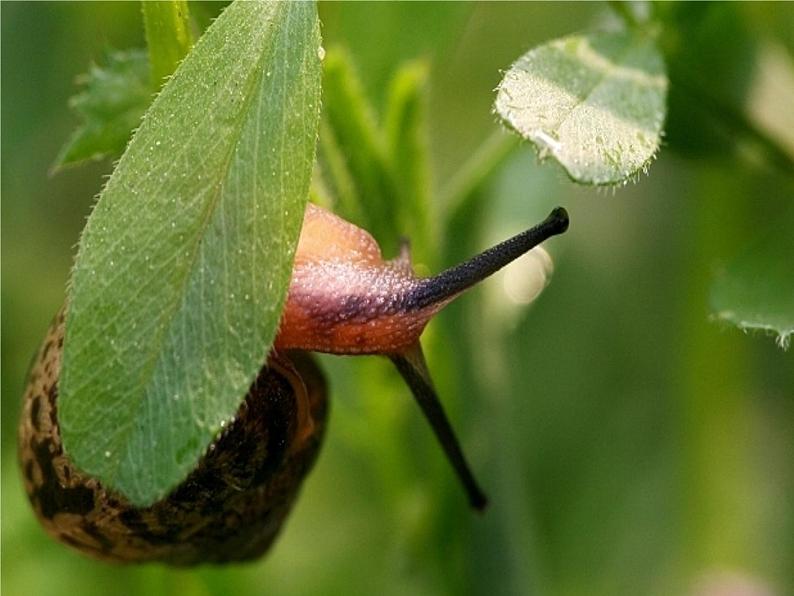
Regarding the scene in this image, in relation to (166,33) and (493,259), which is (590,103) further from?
(166,33)

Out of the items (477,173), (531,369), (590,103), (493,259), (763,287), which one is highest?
(590,103)

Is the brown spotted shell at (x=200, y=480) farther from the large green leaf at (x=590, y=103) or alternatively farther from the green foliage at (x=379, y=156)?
the large green leaf at (x=590, y=103)

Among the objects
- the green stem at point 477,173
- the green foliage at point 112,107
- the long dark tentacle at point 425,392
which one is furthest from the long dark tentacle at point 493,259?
the green stem at point 477,173

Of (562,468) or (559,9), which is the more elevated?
(559,9)

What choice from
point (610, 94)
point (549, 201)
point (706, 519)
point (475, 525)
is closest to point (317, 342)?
point (610, 94)

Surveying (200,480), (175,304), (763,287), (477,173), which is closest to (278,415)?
(200,480)

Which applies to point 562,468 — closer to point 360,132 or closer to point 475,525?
point 475,525
